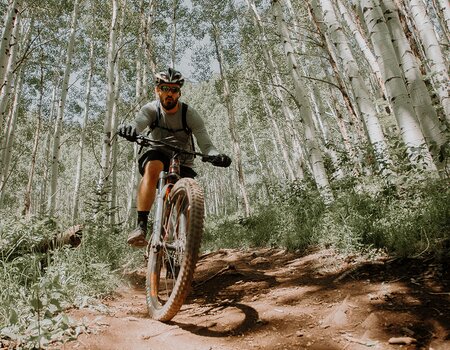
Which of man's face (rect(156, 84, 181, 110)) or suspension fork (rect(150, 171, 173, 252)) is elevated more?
man's face (rect(156, 84, 181, 110))

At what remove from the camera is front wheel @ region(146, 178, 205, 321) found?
250 cm

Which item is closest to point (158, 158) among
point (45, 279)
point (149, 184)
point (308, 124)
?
point (149, 184)

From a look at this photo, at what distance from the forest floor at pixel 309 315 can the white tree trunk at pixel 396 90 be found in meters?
1.69

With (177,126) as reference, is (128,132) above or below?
below

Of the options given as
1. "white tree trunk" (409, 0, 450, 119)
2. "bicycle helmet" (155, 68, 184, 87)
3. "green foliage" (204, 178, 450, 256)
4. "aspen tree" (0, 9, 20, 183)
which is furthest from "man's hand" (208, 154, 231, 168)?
"white tree trunk" (409, 0, 450, 119)

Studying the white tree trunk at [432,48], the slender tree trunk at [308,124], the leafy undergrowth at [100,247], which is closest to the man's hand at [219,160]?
the leafy undergrowth at [100,247]

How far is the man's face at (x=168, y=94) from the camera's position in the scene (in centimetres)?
348

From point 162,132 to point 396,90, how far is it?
3.12 m

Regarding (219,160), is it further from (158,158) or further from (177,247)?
(177,247)

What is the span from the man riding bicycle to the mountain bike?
0.57ft

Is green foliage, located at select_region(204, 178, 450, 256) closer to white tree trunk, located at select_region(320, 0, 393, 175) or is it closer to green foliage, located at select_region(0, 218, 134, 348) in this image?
white tree trunk, located at select_region(320, 0, 393, 175)

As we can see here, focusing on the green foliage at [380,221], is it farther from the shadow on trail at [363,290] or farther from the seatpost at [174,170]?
the seatpost at [174,170]

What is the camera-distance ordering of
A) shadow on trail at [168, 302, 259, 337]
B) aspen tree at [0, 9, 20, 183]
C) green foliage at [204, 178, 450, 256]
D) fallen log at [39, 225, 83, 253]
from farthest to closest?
aspen tree at [0, 9, 20, 183] → fallen log at [39, 225, 83, 253] → green foliage at [204, 178, 450, 256] → shadow on trail at [168, 302, 259, 337]

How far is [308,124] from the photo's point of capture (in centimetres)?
757
